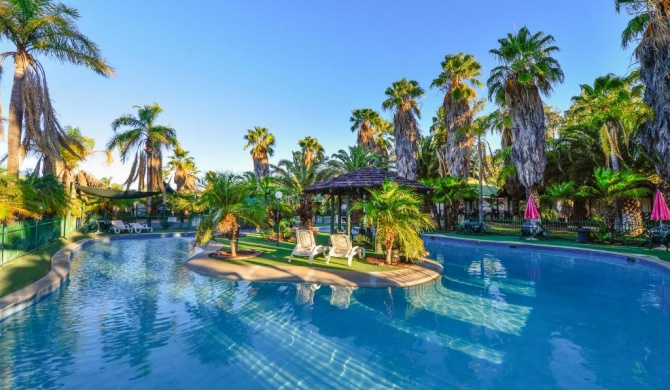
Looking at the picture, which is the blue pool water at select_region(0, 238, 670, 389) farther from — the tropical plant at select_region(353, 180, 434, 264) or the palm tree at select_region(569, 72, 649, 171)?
the palm tree at select_region(569, 72, 649, 171)

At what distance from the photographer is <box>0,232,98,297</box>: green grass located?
735cm

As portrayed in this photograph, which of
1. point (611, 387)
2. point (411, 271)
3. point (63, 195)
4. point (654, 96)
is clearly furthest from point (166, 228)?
point (654, 96)

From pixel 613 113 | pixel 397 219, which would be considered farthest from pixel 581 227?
pixel 397 219

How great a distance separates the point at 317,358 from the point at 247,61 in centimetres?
1928

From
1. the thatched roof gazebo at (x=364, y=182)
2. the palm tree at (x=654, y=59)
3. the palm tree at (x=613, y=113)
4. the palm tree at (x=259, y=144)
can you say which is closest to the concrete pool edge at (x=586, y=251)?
the palm tree at (x=654, y=59)

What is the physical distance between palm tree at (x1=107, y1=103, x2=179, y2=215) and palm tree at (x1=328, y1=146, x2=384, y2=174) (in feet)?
47.4

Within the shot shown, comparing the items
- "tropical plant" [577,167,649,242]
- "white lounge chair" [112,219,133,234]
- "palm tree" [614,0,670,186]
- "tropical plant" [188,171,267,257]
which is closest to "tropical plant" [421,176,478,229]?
"tropical plant" [577,167,649,242]

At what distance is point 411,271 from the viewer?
31.3 feet

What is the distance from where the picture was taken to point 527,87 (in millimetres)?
19984

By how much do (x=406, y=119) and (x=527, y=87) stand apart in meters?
10.7

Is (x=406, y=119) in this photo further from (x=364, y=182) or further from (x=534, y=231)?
(x=364, y=182)

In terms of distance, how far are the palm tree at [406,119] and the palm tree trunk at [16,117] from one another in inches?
944

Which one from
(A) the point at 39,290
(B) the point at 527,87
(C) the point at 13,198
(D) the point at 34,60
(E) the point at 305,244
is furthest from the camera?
(B) the point at 527,87

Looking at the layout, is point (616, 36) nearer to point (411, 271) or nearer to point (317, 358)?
point (411, 271)
